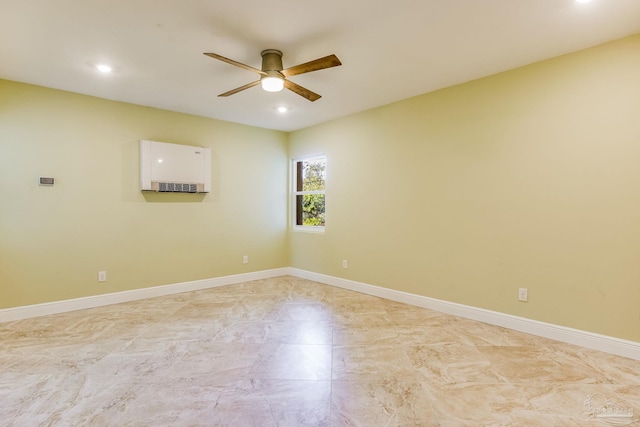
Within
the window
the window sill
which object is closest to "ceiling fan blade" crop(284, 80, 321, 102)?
the window

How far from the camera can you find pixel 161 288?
14.3 feet

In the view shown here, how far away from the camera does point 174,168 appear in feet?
14.2

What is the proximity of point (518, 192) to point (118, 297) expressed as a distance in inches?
185

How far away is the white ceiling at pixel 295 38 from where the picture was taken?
217cm

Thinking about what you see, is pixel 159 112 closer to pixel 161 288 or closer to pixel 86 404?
pixel 161 288

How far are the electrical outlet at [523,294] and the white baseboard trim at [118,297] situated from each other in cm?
364

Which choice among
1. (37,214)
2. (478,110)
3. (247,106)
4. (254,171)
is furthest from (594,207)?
(37,214)

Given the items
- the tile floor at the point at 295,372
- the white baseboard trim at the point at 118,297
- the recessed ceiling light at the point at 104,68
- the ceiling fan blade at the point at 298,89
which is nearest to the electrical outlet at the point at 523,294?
the tile floor at the point at 295,372

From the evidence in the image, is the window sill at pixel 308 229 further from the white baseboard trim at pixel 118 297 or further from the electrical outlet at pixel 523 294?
the electrical outlet at pixel 523 294

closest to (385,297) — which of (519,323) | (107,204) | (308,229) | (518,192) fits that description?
(519,323)

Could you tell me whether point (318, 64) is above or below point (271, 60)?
below

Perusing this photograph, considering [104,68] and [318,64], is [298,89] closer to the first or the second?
[318,64]

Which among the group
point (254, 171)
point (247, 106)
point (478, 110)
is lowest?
point (254, 171)

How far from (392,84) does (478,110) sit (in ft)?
3.08
